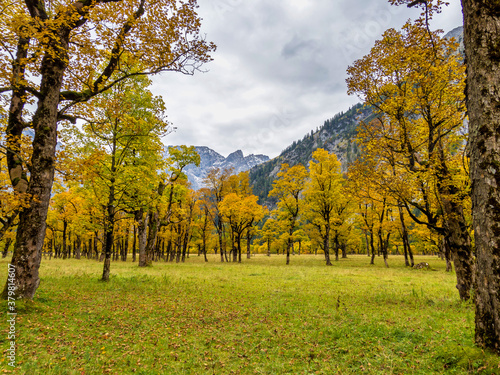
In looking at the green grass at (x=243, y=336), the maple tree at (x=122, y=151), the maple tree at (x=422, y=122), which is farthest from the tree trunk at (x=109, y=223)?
the maple tree at (x=422, y=122)

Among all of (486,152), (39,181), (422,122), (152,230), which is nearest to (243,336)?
(486,152)

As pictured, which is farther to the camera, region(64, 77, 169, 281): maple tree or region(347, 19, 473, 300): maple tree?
region(64, 77, 169, 281): maple tree

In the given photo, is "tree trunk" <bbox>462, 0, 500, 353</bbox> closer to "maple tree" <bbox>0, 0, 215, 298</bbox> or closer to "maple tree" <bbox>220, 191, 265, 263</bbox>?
"maple tree" <bbox>0, 0, 215, 298</bbox>

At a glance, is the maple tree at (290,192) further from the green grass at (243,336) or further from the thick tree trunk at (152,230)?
the green grass at (243,336)

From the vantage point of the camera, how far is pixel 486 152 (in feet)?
14.1

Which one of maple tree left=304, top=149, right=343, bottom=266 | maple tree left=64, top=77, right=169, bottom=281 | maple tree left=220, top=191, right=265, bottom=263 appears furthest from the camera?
maple tree left=220, top=191, right=265, bottom=263

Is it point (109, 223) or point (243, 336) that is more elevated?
point (109, 223)

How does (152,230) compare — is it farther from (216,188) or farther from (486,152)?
(486,152)

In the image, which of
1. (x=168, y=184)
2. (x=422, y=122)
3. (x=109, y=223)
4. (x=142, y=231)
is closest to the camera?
(x=422, y=122)

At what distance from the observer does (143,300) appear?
10.6 metres

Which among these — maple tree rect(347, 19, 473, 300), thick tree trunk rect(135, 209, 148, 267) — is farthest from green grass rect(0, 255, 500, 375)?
thick tree trunk rect(135, 209, 148, 267)

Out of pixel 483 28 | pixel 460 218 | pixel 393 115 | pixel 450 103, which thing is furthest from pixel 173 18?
pixel 460 218

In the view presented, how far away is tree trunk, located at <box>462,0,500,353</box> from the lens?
4191 millimetres

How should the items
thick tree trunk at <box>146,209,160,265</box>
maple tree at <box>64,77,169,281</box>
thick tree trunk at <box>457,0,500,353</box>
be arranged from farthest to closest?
thick tree trunk at <box>146,209,160,265</box>, maple tree at <box>64,77,169,281</box>, thick tree trunk at <box>457,0,500,353</box>
